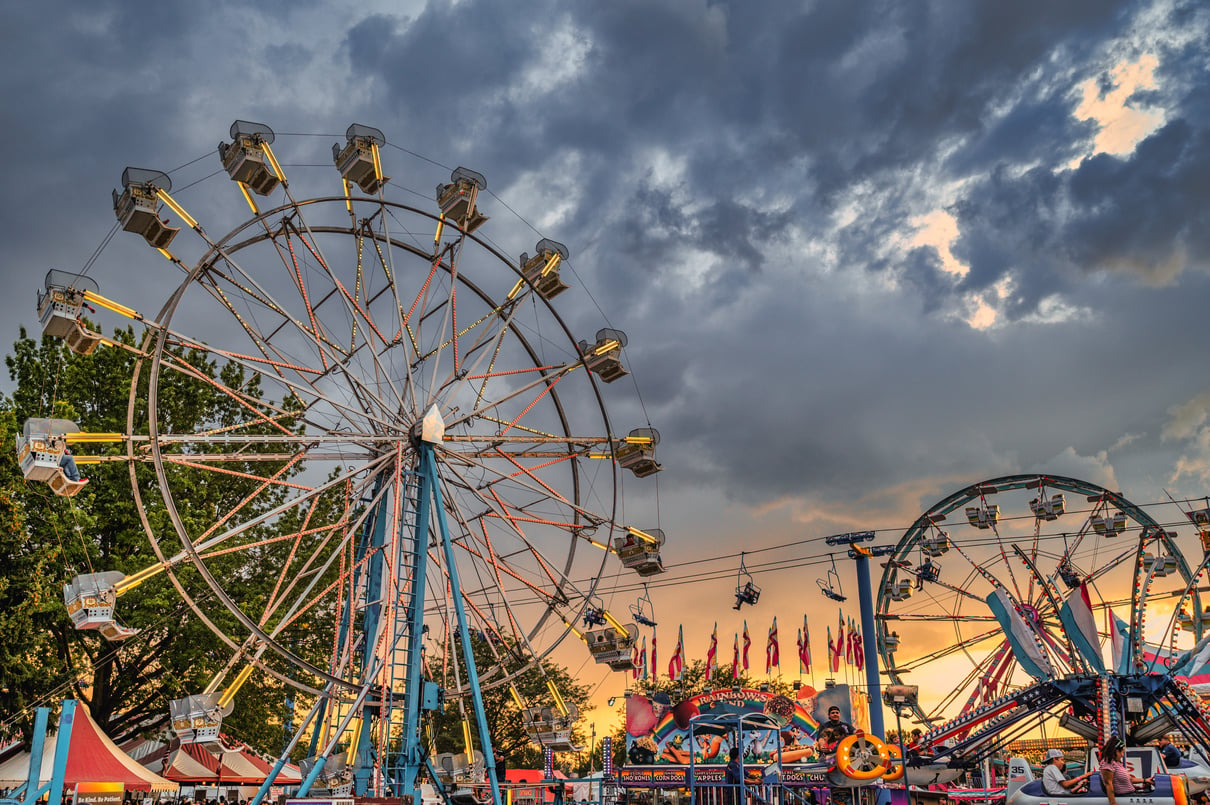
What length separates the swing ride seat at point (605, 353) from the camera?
2434cm

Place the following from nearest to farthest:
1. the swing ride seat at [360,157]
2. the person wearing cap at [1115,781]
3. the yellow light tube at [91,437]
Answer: the person wearing cap at [1115,781], the yellow light tube at [91,437], the swing ride seat at [360,157]

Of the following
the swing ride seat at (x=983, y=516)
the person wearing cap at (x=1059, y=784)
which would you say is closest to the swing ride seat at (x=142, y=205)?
the person wearing cap at (x=1059, y=784)

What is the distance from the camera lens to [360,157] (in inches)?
846

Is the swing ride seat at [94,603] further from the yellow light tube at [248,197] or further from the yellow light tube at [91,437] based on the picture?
the yellow light tube at [248,197]

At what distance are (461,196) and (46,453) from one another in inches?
414

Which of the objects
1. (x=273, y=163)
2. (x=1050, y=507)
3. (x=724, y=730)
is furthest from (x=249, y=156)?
(x=1050, y=507)

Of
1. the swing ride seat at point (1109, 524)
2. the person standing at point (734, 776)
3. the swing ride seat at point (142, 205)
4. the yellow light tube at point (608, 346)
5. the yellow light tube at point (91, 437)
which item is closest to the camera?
the yellow light tube at point (91, 437)

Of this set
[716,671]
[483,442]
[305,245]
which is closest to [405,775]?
[483,442]

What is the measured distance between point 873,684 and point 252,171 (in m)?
21.8

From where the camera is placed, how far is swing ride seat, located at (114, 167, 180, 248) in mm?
18844

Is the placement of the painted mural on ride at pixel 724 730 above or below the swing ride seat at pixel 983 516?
below

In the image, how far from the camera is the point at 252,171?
65.0ft

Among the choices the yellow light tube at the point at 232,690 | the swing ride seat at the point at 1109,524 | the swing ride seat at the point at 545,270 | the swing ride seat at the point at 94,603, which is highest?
the swing ride seat at the point at 545,270

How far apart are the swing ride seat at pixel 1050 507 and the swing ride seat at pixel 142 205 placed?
27015mm
